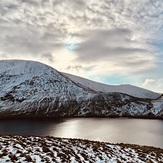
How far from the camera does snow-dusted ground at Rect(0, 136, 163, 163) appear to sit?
14.5 m

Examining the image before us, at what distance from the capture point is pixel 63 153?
1653cm

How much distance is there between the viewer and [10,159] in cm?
1368

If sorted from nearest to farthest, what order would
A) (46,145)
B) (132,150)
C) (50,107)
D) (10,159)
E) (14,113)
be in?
(10,159)
(46,145)
(132,150)
(14,113)
(50,107)

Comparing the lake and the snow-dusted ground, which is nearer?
the snow-dusted ground

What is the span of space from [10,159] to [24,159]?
2.69 feet

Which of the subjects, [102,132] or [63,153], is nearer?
[63,153]

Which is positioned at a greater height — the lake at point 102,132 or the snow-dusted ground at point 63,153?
the snow-dusted ground at point 63,153

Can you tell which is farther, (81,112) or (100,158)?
(81,112)

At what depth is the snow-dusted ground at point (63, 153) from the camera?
47.6ft

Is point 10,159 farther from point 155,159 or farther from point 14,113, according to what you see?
point 14,113

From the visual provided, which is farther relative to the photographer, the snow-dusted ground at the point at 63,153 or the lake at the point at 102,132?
the lake at the point at 102,132

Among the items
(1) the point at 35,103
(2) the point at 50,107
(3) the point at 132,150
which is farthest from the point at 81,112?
(3) the point at 132,150

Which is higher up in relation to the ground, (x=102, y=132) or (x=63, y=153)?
(x=63, y=153)

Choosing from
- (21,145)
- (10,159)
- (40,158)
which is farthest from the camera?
(21,145)
